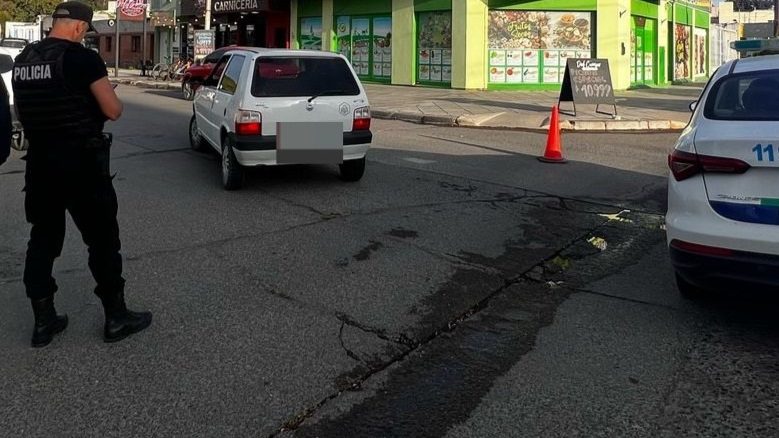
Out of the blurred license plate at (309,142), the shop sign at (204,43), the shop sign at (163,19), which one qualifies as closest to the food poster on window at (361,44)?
the shop sign at (204,43)

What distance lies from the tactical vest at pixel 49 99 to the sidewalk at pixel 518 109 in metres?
12.3

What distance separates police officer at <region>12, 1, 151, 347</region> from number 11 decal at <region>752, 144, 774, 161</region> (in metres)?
3.59

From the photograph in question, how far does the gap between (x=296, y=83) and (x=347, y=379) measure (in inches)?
192

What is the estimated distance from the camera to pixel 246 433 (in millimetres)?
3225

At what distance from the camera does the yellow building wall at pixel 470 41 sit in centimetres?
2333

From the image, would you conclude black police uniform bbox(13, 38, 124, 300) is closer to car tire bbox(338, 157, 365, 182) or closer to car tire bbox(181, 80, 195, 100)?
car tire bbox(338, 157, 365, 182)

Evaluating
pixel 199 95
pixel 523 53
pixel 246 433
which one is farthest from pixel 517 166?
pixel 523 53

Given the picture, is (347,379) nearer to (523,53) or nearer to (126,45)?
(523,53)

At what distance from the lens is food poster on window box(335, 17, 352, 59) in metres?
27.3

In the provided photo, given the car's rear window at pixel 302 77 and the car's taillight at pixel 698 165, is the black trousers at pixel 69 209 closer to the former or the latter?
the car's taillight at pixel 698 165

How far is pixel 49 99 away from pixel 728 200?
3.83 m

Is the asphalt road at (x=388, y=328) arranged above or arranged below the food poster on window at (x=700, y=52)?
below

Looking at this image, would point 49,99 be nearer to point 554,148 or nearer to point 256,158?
point 256,158

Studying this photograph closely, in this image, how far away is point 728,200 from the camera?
4.03 meters
